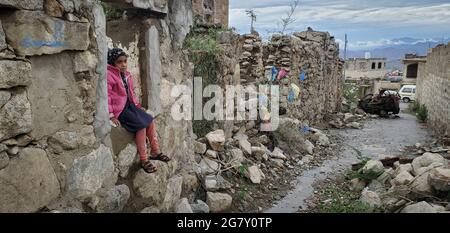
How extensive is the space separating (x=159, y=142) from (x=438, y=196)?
305 centimetres

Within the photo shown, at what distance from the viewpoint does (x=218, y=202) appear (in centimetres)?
387

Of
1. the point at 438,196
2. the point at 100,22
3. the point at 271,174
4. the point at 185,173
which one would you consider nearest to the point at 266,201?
the point at 271,174

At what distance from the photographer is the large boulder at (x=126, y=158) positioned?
2578 mm

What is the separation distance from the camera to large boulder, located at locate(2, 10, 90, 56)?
163 centimetres

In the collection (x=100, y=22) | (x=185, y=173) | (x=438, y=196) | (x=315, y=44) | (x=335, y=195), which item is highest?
(x=315, y=44)

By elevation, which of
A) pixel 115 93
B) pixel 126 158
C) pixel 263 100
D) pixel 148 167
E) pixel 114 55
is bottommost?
pixel 148 167

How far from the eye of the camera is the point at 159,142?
10.2 feet

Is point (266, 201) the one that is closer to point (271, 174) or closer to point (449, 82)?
point (271, 174)

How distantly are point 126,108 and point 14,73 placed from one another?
108cm

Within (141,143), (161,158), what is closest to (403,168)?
(161,158)

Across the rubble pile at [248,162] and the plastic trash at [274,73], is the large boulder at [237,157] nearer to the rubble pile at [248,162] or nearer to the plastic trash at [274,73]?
the rubble pile at [248,162]

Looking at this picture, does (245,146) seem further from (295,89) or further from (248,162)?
(295,89)

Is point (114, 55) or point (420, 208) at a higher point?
point (114, 55)

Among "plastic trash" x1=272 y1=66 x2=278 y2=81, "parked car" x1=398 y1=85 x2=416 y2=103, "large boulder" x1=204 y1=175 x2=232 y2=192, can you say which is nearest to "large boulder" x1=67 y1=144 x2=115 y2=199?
"large boulder" x1=204 y1=175 x2=232 y2=192
